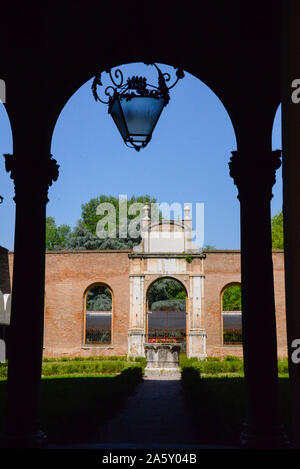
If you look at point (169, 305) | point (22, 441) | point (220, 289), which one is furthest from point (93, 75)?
point (169, 305)

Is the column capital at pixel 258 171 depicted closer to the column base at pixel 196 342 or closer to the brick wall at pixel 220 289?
the column base at pixel 196 342

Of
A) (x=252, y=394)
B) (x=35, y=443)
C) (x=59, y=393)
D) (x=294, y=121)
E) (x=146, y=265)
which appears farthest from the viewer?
(x=146, y=265)

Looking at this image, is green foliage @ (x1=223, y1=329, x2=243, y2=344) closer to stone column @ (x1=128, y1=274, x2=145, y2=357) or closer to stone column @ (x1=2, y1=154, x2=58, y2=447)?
stone column @ (x1=128, y1=274, x2=145, y2=357)

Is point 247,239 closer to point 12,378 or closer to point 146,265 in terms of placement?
point 12,378

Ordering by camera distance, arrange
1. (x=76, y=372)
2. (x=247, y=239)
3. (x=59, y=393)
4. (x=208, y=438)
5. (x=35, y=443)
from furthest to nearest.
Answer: (x=76, y=372) → (x=59, y=393) → (x=208, y=438) → (x=247, y=239) → (x=35, y=443)

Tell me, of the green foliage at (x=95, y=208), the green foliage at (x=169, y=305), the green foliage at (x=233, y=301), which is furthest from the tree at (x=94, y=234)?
the green foliage at (x=233, y=301)

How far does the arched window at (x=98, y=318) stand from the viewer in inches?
1069

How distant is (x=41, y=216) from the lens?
556 cm

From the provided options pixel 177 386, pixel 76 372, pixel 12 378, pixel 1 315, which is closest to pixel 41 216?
pixel 12 378

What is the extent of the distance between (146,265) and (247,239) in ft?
69.4

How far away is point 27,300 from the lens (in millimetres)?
5262

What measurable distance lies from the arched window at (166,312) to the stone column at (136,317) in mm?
703

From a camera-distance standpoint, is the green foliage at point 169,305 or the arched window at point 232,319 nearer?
the arched window at point 232,319

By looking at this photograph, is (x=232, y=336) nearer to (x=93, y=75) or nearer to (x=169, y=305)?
(x=169, y=305)
